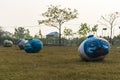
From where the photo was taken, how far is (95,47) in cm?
1719

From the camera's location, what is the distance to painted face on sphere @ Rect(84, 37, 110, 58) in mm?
17188

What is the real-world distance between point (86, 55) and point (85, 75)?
6.10 meters

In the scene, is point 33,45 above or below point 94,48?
above

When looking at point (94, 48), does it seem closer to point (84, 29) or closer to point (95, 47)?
point (95, 47)

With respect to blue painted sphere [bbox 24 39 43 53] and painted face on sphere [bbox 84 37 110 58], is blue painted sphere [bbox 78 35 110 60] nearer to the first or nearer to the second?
painted face on sphere [bbox 84 37 110 58]

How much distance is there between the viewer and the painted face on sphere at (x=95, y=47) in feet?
56.4

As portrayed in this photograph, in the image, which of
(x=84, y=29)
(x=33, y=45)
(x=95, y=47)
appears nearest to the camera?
(x=95, y=47)

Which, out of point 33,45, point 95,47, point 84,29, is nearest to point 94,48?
point 95,47

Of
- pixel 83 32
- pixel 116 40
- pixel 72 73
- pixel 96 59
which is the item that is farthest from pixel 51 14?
pixel 72 73

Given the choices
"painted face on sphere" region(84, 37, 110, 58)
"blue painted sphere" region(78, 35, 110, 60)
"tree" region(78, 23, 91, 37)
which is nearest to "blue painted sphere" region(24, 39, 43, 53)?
"blue painted sphere" region(78, 35, 110, 60)

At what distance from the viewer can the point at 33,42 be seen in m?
27.3

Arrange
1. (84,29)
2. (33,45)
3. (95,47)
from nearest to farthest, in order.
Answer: (95,47) < (33,45) < (84,29)

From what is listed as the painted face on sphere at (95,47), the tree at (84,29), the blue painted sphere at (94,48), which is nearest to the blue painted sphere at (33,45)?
the blue painted sphere at (94,48)

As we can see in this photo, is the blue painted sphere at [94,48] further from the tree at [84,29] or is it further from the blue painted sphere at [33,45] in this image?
the tree at [84,29]
